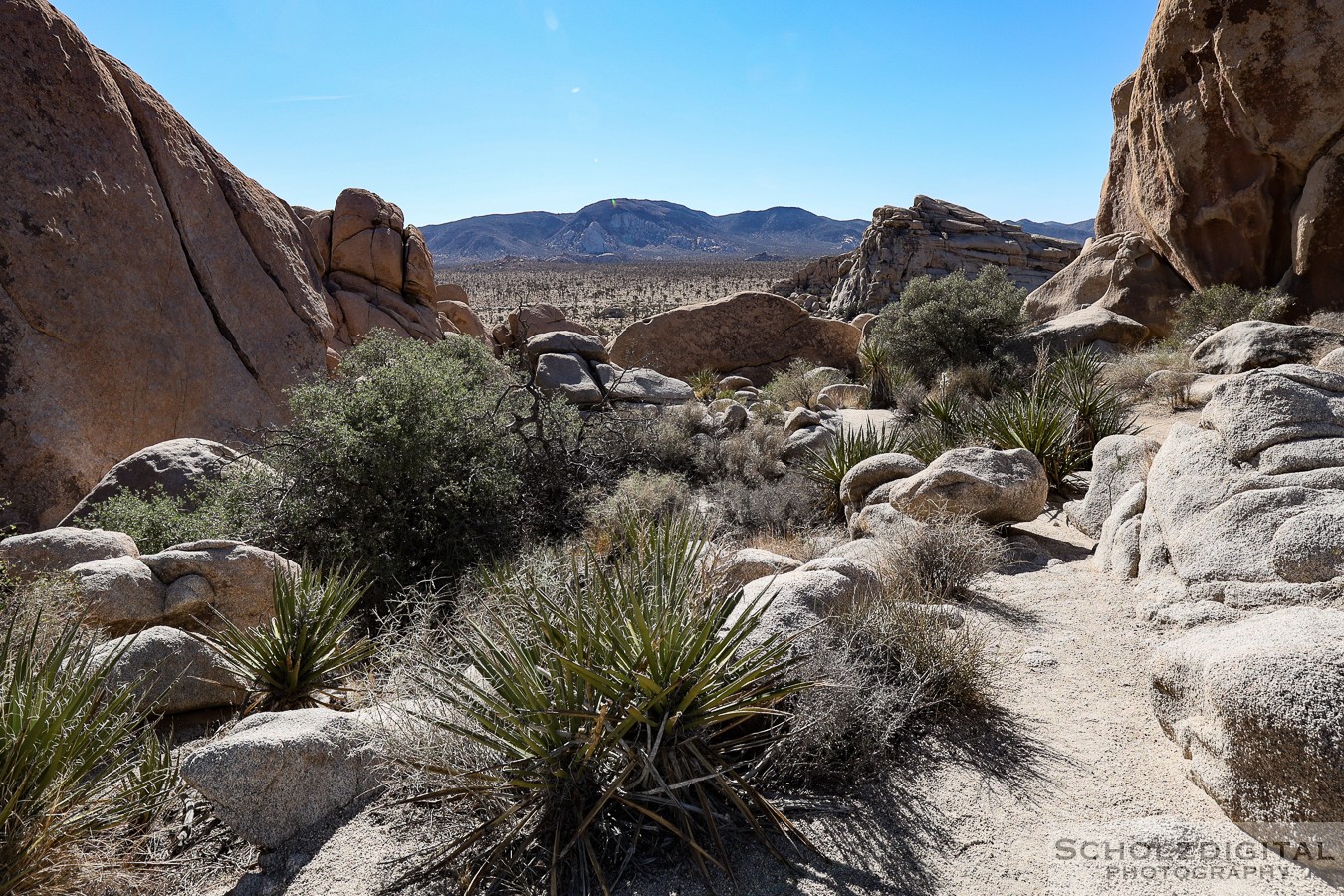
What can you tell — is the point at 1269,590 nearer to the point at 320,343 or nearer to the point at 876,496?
the point at 876,496

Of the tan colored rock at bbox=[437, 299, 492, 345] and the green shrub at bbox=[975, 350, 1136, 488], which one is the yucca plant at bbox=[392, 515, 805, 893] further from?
the tan colored rock at bbox=[437, 299, 492, 345]

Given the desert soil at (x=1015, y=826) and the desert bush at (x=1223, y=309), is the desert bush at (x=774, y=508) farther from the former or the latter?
the desert bush at (x=1223, y=309)

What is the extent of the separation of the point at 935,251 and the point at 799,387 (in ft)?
79.3

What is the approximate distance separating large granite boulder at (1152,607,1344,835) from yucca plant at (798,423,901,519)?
6.22 m

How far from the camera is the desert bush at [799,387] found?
16.3 m

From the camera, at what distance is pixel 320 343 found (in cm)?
1327

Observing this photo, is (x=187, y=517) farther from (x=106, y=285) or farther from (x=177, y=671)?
(x=106, y=285)

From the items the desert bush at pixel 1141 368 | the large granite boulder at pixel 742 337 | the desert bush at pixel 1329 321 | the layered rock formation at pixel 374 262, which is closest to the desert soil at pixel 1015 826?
the desert bush at pixel 1141 368

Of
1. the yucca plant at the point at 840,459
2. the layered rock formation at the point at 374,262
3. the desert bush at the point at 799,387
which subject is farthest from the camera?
the layered rock formation at the point at 374,262

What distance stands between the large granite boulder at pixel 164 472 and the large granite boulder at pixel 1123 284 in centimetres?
1631

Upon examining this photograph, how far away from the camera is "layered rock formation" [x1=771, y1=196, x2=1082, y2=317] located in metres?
36.3

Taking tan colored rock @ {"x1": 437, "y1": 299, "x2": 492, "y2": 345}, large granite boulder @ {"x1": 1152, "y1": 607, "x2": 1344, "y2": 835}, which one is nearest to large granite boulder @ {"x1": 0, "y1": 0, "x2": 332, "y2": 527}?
tan colored rock @ {"x1": 437, "y1": 299, "x2": 492, "y2": 345}

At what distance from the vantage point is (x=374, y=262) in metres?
18.5

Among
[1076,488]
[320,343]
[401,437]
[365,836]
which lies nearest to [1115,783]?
[365,836]
